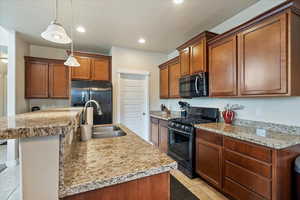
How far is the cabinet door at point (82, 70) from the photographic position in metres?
3.79

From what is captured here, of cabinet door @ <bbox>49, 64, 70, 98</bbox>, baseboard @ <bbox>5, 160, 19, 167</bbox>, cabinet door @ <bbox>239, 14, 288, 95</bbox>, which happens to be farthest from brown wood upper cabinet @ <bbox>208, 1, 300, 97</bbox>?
baseboard @ <bbox>5, 160, 19, 167</bbox>

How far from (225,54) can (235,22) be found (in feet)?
2.44

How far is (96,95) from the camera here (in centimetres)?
357

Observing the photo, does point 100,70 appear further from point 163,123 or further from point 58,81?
point 163,123

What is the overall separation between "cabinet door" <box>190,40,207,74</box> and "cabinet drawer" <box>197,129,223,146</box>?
1146 millimetres

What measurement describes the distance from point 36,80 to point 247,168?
4.78 m

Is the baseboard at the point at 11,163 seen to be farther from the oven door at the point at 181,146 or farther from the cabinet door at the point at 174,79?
the cabinet door at the point at 174,79

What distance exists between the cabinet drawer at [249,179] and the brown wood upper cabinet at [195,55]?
1657 millimetres

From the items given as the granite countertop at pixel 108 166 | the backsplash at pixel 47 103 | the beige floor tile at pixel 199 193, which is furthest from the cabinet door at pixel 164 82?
the granite countertop at pixel 108 166

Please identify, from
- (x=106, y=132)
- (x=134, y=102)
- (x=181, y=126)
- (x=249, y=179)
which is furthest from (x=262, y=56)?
(x=134, y=102)

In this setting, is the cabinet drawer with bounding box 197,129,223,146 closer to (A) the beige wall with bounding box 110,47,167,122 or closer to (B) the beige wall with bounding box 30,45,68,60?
(A) the beige wall with bounding box 110,47,167,122

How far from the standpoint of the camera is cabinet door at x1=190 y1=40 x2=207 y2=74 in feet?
8.95

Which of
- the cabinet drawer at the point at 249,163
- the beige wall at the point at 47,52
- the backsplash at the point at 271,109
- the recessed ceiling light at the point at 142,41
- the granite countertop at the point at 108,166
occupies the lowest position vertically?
the cabinet drawer at the point at 249,163

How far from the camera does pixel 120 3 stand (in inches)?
88.9
